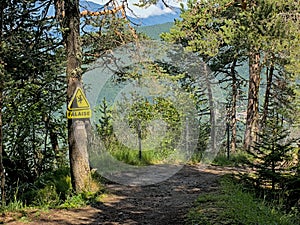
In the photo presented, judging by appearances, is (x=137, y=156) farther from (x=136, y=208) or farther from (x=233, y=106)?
(x=233, y=106)

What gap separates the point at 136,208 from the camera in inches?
232

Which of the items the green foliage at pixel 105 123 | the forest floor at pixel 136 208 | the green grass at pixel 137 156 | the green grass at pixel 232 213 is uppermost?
the green foliage at pixel 105 123

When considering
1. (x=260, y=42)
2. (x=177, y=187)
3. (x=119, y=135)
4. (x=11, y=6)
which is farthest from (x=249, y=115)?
(x=11, y=6)

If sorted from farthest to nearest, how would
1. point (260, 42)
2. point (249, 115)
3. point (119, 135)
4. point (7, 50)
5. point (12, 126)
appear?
point (249, 115) → point (119, 135) → point (260, 42) → point (12, 126) → point (7, 50)

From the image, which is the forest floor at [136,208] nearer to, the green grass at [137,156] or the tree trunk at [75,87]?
the tree trunk at [75,87]

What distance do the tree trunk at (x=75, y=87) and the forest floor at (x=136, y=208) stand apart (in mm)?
585

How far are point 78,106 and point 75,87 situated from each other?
0.33 meters

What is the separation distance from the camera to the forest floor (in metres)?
5.00

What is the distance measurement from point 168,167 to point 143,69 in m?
3.87

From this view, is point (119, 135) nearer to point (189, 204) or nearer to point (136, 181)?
point (136, 181)

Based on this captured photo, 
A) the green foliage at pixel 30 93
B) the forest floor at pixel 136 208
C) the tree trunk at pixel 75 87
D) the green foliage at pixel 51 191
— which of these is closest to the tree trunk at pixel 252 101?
the forest floor at pixel 136 208

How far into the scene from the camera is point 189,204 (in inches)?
231

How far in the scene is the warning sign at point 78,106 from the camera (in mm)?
6531

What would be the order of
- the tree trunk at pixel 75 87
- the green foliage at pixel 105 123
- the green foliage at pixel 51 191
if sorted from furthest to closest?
the green foliage at pixel 105 123 < the tree trunk at pixel 75 87 < the green foliage at pixel 51 191
